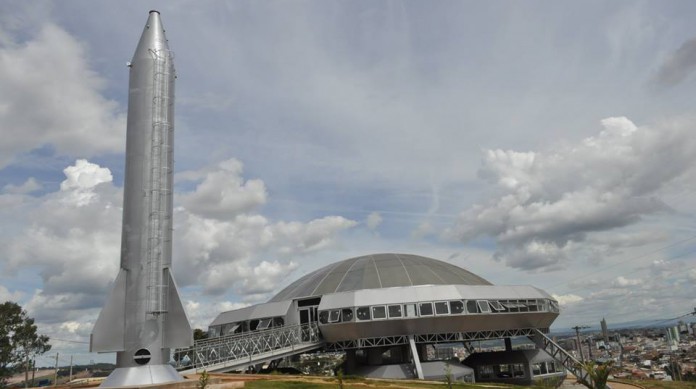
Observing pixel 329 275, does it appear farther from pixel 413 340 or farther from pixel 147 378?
pixel 147 378

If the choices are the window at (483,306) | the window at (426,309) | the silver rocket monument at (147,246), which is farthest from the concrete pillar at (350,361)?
the silver rocket monument at (147,246)

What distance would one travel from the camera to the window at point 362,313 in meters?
49.2

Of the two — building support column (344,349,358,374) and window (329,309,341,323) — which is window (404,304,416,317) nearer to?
window (329,309,341,323)

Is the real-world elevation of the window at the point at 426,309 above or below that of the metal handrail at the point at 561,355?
above

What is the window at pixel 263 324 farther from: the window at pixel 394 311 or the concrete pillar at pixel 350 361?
the window at pixel 394 311

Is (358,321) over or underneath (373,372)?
over

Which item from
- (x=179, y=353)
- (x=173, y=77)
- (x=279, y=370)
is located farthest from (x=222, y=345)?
(x=173, y=77)

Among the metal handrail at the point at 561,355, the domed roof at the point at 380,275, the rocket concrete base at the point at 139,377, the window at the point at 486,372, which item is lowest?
the window at the point at 486,372

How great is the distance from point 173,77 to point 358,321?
27.2m

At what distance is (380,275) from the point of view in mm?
56500

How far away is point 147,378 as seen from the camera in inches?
1166

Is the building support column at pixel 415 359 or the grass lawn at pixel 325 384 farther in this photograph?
the building support column at pixel 415 359

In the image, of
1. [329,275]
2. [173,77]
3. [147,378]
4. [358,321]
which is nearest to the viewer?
[147,378]

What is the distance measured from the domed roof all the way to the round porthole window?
1020 inches
